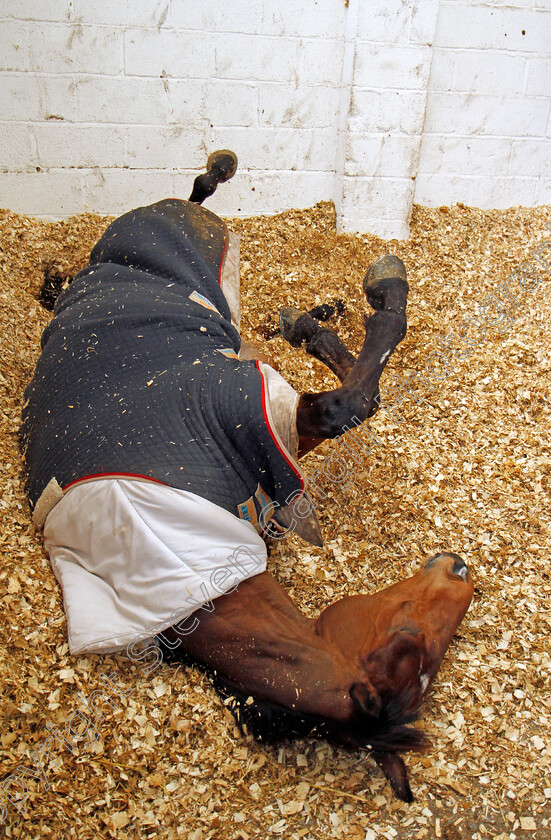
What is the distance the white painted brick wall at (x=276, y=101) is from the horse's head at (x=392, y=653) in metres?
1.95

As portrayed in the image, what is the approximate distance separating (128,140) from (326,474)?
1.69 metres

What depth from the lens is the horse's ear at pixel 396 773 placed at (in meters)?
1.26

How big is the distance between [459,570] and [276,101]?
2157 mm

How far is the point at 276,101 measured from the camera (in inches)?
109

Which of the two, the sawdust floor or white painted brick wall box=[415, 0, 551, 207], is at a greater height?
white painted brick wall box=[415, 0, 551, 207]

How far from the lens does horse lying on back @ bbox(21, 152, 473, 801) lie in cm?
127

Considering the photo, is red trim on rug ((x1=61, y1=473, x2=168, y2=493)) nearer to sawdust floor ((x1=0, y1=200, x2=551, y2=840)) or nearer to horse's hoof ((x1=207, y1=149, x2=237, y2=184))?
sawdust floor ((x1=0, y1=200, x2=551, y2=840))

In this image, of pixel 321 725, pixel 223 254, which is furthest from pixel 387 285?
pixel 321 725

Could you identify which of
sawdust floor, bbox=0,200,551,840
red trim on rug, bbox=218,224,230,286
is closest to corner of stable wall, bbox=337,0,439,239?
sawdust floor, bbox=0,200,551,840

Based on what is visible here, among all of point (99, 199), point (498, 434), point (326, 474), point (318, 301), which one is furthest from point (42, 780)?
point (99, 199)

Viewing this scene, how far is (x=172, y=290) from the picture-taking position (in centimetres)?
178

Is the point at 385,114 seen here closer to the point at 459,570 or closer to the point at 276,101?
the point at 276,101

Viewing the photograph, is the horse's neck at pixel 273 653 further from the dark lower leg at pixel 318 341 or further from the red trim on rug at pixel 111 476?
the dark lower leg at pixel 318 341

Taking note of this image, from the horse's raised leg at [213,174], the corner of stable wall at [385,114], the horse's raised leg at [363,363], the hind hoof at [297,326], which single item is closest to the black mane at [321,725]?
the horse's raised leg at [363,363]
